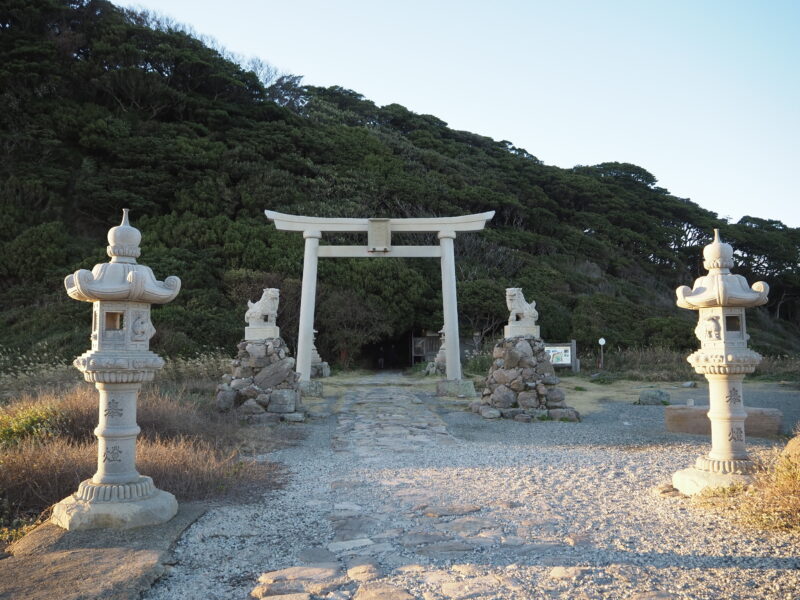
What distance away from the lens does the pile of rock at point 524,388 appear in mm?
9797

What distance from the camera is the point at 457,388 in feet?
42.1

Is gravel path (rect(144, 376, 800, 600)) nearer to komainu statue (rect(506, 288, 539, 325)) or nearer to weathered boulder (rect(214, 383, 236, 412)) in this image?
weathered boulder (rect(214, 383, 236, 412))

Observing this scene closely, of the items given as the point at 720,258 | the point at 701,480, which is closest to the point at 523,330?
the point at 720,258

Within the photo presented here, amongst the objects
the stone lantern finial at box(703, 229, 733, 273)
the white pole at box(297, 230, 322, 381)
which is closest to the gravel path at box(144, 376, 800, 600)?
the stone lantern finial at box(703, 229, 733, 273)

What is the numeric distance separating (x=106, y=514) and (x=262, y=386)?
589 cm

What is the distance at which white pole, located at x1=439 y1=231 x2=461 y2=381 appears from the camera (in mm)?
13031

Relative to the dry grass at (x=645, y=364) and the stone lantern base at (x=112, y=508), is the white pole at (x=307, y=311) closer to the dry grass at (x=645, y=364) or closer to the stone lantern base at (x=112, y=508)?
the stone lantern base at (x=112, y=508)

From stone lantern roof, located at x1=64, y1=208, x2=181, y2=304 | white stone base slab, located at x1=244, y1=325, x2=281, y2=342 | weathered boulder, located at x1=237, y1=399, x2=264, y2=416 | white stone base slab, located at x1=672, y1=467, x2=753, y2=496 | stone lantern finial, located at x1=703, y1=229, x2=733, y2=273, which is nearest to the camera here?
stone lantern roof, located at x1=64, y1=208, x2=181, y2=304

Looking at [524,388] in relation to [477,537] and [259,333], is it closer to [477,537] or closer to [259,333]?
[259,333]

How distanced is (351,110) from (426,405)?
108 ft

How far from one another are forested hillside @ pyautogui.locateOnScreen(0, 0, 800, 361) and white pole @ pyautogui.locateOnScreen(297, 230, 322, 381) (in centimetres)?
362

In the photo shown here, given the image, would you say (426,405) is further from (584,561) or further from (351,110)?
(351,110)

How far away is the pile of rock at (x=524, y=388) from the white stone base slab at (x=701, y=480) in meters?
4.70

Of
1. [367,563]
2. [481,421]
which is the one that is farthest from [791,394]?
[367,563]
